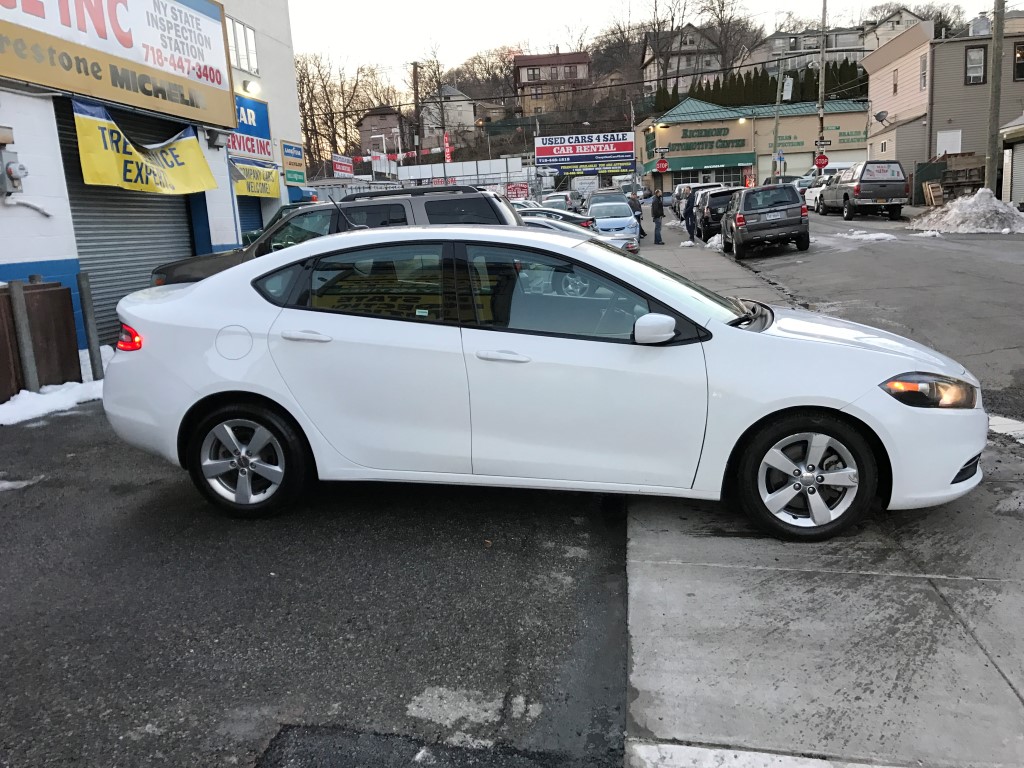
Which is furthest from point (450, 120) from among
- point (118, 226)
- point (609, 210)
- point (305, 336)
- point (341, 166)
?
point (305, 336)

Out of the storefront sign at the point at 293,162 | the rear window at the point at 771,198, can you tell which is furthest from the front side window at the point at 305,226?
the rear window at the point at 771,198

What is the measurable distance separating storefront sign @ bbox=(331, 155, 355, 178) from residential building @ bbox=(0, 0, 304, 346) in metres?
20.0

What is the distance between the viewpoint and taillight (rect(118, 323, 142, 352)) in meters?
4.67

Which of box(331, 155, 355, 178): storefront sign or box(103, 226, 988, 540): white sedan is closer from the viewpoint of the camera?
box(103, 226, 988, 540): white sedan

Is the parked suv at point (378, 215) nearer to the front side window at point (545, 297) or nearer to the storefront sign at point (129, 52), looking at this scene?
the storefront sign at point (129, 52)

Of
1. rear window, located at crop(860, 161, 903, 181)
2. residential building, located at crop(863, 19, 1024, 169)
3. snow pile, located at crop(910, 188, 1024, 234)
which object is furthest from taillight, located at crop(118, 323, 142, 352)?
residential building, located at crop(863, 19, 1024, 169)

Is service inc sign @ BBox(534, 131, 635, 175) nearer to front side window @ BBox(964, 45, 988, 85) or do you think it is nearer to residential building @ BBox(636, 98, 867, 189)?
residential building @ BBox(636, 98, 867, 189)

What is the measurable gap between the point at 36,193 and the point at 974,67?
42139 millimetres

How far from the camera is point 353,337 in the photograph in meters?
4.39

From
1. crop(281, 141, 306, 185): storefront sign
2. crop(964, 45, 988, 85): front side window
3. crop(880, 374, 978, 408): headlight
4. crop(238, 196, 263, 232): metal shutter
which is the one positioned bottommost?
crop(880, 374, 978, 408): headlight

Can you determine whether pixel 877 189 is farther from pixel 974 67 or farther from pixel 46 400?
pixel 46 400

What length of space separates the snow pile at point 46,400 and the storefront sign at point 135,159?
3.90 m

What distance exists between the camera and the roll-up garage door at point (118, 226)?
11.2 metres

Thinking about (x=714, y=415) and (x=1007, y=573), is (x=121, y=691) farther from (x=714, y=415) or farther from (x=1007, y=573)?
(x=1007, y=573)
